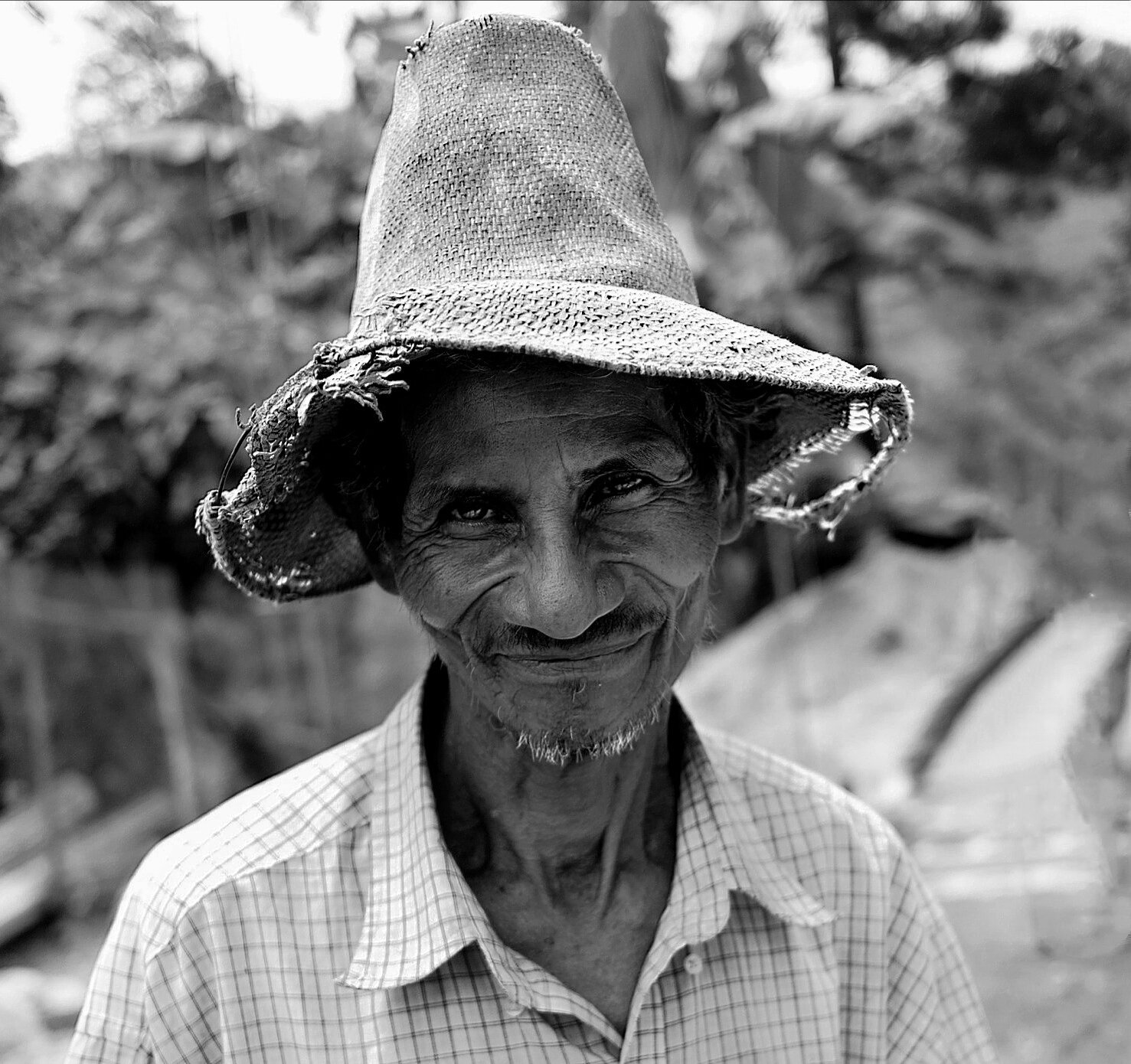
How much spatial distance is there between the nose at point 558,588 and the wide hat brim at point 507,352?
0.20m

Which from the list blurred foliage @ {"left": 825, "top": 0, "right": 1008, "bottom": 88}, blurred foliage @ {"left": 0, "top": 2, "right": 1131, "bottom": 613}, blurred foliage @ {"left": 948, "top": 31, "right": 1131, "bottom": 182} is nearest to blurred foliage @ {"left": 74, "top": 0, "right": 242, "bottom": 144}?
blurred foliage @ {"left": 0, "top": 2, "right": 1131, "bottom": 613}

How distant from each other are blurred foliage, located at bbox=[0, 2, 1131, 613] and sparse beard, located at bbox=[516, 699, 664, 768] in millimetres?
3141

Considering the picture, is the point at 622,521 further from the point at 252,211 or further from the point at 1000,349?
the point at 1000,349

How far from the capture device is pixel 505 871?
147 cm

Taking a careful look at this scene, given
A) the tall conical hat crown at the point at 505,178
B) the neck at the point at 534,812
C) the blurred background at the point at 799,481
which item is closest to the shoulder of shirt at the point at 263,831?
the neck at the point at 534,812

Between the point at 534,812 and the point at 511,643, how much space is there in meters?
0.29

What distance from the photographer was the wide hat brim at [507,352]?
1.13m

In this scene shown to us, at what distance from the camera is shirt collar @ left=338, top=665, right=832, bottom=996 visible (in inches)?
51.1

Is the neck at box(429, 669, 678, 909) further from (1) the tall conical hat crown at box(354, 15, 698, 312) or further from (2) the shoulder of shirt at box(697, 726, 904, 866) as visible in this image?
(1) the tall conical hat crown at box(354, 15, 698, 312)

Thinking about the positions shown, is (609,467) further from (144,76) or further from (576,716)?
(144,76)

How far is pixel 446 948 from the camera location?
4.23ft

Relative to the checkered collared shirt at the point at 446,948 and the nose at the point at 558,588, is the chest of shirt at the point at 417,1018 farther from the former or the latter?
the nose at the point at 558,588

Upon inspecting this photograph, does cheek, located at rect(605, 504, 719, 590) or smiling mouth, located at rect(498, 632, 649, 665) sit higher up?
cheek, located at rect(605, 504, 719, 590)

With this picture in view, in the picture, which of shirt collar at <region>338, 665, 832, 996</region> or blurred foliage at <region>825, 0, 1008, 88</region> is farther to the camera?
blurred foliage at <region>825, 0, 1008, 88</region>
